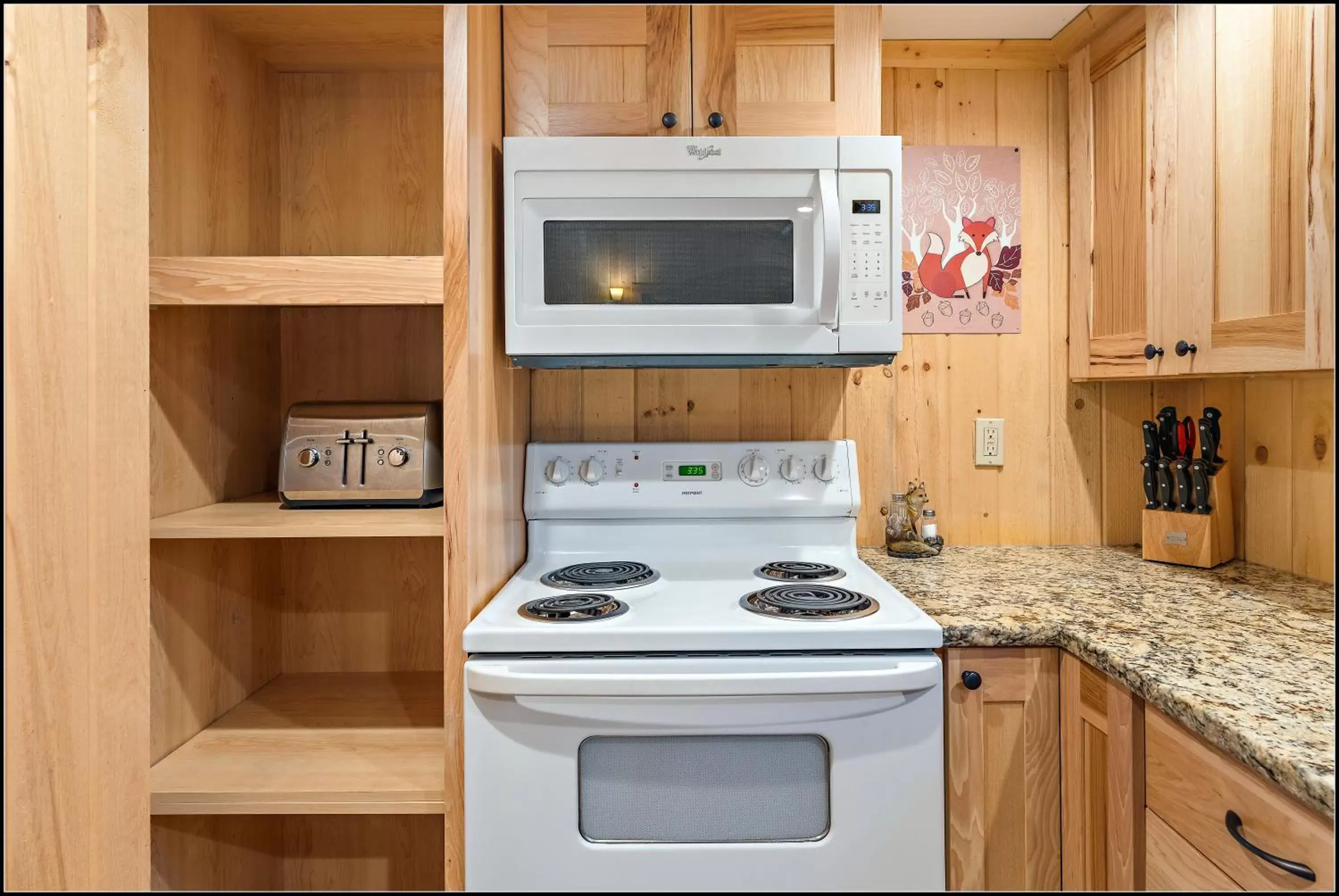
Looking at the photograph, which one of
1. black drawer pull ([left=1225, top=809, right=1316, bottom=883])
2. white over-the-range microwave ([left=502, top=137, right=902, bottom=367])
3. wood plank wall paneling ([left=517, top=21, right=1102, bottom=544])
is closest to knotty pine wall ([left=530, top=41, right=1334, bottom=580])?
wood plank wall paneling ([left=517, top=21, right=1102, bottom=544])

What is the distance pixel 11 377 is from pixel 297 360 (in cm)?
117

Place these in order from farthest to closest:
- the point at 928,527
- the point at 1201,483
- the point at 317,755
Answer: the point at 928,527 < the point at 1201,483 < the point at 317,755

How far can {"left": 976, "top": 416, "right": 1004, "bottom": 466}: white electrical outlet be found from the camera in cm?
200

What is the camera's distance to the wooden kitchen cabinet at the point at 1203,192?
3.94 feet

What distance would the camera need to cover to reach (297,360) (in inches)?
71.0

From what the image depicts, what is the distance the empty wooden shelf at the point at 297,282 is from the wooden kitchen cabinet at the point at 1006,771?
1131 mm

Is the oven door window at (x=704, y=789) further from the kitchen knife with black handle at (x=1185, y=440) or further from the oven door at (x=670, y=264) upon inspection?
the kitchen knife with black handle at (x=1185, y=440)

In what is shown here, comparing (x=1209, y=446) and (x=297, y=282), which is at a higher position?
(x=297, y=282)

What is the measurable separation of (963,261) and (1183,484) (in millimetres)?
731

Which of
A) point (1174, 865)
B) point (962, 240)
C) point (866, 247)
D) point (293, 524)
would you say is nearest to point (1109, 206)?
point (962, 240)

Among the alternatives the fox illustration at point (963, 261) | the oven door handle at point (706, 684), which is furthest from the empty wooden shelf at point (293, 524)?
the fox illustration at point (963, 261)

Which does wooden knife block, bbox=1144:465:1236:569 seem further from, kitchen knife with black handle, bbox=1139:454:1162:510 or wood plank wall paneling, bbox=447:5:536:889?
wood plank wall paneling, bbox=447:5:536:889

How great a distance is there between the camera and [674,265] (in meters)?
1.56

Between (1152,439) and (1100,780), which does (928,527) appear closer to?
(1152,439)
